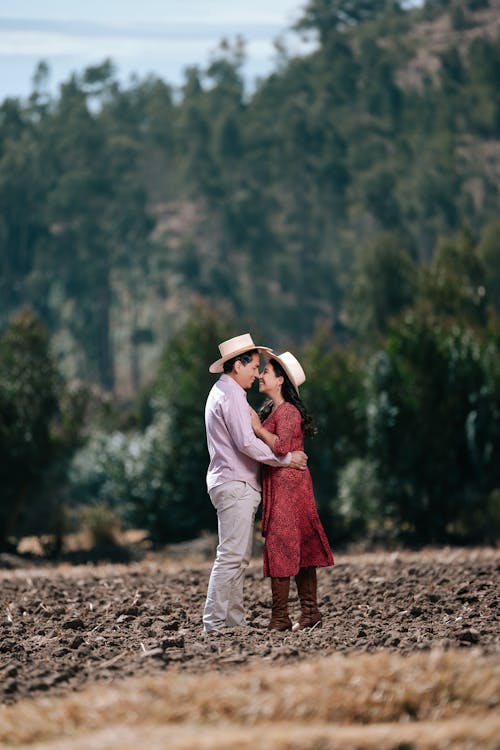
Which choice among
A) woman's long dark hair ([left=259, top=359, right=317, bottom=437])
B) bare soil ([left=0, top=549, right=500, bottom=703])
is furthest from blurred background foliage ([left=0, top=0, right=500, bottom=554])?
woman's long dark hair ([left=259, top=359, right=317, bottom=437])

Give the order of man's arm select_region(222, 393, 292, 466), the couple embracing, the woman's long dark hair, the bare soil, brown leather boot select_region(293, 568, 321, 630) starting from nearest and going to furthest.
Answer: the bare soil, man's arm select_region(222, 393, 292, 466), the couple embracing, brown leather boot select_region(293, 568, 321, 630), the woman's long dark hair

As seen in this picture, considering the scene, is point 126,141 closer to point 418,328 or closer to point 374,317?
point 374,317

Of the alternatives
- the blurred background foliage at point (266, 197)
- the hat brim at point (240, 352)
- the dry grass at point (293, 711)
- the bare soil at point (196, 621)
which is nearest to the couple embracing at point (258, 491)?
the hat brim at point (240, 352)

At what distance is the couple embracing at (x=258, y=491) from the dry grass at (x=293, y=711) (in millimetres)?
2408

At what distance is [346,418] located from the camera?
1945 cm

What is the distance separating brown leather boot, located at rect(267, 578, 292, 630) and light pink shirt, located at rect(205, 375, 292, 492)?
1.81 feet

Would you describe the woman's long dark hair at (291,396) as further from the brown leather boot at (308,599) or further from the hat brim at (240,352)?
the brown leather boot at (308,599)

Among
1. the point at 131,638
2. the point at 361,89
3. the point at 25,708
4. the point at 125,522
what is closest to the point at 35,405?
the point at 125,522

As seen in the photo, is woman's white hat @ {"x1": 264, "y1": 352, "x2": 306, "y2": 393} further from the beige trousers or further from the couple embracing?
the beige trousers

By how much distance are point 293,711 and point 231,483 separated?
10.1 ft

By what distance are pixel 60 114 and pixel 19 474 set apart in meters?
56.1

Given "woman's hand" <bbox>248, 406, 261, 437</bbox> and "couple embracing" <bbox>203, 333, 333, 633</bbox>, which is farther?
"woman's hand" <bbox>248, 406, 261, 437</bbox>

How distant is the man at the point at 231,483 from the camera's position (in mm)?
7207

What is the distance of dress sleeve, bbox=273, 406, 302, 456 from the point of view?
7.27 meters
